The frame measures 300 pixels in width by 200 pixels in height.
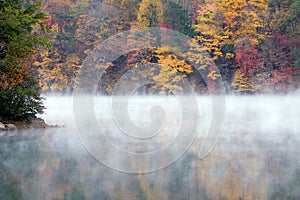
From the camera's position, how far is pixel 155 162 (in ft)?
26.6

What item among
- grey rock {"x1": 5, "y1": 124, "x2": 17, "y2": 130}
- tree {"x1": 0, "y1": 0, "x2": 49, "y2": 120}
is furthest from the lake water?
tree {"x1": 0, "y1": 0, "x2": 49, "y2": 120}

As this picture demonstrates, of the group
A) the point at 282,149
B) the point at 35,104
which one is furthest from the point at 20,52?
the point at 282,149

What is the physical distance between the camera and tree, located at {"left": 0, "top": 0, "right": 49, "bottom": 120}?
1028 centimetres

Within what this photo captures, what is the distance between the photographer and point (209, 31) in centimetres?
2422

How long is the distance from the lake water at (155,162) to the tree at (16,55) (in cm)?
101

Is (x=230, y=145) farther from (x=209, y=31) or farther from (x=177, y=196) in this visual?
(x=209, y=31)

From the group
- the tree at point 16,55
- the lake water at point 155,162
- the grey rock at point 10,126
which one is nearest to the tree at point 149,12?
the lake water at point 155,162

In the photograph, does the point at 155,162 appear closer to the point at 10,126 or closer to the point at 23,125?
the point at 10,126

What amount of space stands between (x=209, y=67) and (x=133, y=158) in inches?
647

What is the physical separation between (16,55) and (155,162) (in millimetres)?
4816

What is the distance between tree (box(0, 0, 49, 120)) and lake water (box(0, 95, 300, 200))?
3.33 ft

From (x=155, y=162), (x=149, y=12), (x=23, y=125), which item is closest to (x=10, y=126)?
(x=23, y=125)

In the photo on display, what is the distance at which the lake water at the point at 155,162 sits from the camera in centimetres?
605

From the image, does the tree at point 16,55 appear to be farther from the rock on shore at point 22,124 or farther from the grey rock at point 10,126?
the grey rock at point 10,126
